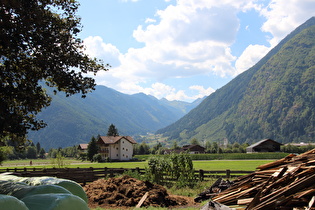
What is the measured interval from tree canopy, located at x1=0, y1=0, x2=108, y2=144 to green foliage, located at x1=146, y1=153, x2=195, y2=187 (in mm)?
9003

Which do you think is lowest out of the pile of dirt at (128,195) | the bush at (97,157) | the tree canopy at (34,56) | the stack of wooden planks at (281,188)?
the bush at (97,157)

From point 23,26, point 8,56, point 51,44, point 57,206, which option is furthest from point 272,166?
point 8,56

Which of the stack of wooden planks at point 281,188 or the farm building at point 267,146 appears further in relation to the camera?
the farm building at point 267,146

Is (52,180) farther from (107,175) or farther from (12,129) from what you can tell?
(107,175)

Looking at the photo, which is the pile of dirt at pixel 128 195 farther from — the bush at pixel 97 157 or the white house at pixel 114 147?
the white house at pixel 114 147

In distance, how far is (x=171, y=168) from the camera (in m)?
18.4

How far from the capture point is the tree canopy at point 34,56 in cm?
917

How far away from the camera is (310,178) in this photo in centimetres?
691

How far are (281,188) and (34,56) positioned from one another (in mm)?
9554

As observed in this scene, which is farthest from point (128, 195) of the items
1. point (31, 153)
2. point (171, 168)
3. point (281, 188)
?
point (31, 153)

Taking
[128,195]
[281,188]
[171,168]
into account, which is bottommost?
[128,195]

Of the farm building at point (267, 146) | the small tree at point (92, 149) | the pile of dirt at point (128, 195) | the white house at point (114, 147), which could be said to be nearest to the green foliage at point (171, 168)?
the pile of dirt at point (128, 195)

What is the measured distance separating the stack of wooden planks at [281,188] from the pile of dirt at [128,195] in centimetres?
362

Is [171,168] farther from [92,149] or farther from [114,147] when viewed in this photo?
[114,147]
